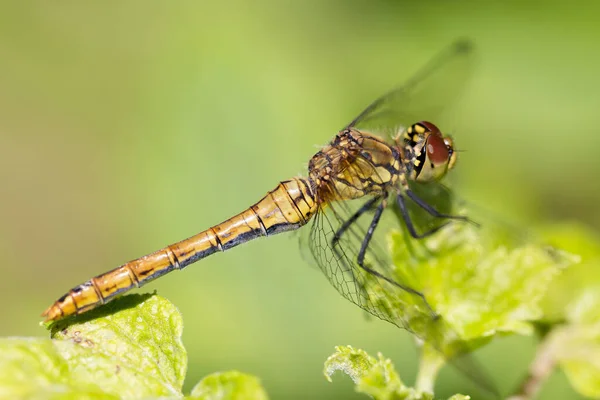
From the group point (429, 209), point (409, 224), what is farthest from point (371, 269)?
point (429, 209)

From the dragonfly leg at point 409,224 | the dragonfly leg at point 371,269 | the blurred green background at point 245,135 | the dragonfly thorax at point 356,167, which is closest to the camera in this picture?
the dragonfly leg at point 371,269

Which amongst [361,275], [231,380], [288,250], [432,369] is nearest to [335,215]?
[361,275]

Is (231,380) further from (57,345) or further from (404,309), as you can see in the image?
(404,309)

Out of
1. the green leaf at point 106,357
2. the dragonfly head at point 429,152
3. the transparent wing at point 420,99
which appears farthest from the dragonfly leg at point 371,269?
the green leaf at point 106,357

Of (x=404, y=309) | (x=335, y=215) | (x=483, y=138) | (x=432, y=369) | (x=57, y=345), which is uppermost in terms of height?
(x=483, y=138)

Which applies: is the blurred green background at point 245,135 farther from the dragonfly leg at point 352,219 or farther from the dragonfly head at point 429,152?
the dragonfly leg at point 352,219

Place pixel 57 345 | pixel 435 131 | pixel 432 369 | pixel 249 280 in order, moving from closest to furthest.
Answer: pixel 57 345, pixel 432 369, pixel 435 131, pixel 249 280
